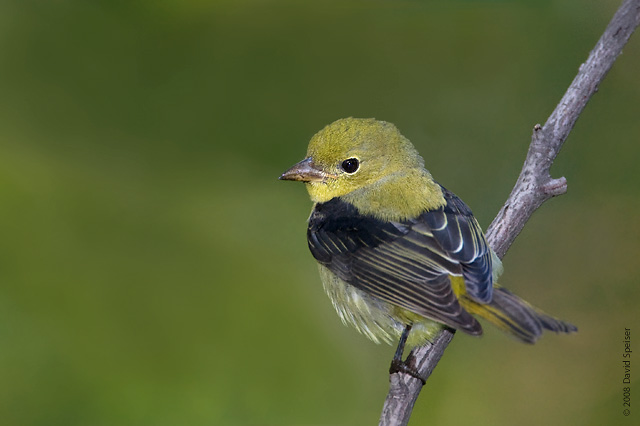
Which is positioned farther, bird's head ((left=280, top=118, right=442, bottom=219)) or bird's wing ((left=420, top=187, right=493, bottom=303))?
bird's head ((left=280, top=118, right=442, bottom=219))

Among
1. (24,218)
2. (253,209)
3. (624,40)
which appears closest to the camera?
(624,40)

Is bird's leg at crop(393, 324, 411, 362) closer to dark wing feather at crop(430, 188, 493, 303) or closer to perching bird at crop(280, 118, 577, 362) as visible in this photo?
perching bird at crop(280, 118, 577, 362)

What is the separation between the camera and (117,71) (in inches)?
156

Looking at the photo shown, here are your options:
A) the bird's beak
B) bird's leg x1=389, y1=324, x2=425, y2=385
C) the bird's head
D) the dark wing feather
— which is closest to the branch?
bird's leg x1=389, y1=324, x2=425, y2=385

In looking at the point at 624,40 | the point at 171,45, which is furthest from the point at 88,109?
the point at 624,40

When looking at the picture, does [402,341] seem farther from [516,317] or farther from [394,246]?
[516,317]

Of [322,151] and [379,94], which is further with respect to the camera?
[379,94]

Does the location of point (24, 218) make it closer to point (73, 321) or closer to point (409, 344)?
point (73, 321)

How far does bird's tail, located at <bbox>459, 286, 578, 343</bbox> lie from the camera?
2.41 meters

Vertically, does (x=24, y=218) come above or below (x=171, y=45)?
below

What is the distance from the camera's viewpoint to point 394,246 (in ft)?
9.60

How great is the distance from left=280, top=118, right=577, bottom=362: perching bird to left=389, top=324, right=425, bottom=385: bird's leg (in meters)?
0.01

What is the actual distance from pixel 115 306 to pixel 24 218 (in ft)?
2.19

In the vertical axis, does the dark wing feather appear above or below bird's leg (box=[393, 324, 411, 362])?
above
